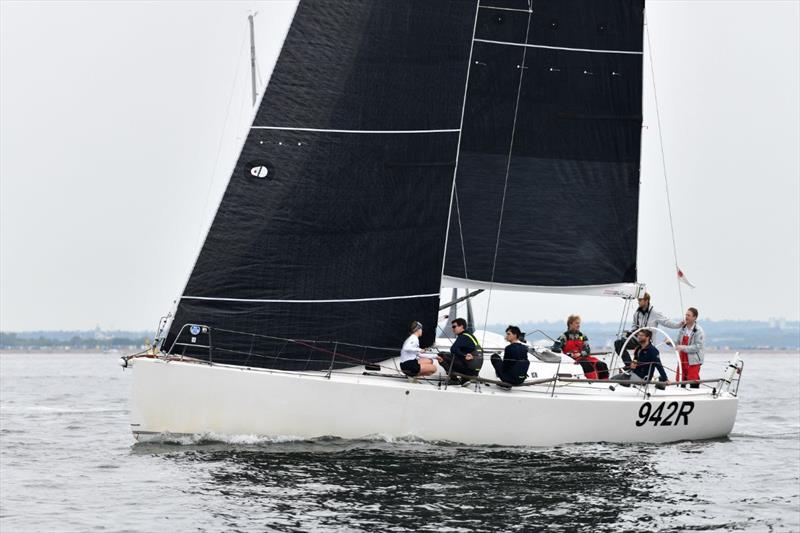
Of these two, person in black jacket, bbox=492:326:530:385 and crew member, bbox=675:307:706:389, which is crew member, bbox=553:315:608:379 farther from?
person in black jacket, bbox=492:326:530:385

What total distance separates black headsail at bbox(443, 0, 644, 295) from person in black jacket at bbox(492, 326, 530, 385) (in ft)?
8.66

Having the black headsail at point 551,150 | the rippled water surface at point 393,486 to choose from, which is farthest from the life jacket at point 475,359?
the black headsail at point 551,150

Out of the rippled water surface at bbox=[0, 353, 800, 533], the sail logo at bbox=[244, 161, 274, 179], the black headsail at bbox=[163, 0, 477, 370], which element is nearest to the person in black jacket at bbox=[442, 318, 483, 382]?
the black headsail at bbox=[163, 0, 477, 370]

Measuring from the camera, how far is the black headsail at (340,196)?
17.5 meters

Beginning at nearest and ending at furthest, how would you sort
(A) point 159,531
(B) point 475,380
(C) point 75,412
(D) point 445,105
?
1. (A) point 159,531
2. (B) point 475,380
3. (D) point 445,105
4. (C) point 75,412

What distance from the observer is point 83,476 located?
51.6ft

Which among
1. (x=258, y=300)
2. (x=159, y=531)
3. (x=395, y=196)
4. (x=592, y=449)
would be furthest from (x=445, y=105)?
(x=159, y=531)

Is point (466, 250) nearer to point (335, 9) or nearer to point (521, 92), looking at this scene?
point (521, 92)

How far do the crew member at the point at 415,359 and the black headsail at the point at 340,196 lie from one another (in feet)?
1.70

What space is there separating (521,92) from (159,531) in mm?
11004

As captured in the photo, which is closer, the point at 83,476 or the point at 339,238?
the point at 83,476

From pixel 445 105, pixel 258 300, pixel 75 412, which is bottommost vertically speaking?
pixel 75 412

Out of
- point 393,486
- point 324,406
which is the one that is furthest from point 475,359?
point 393,486

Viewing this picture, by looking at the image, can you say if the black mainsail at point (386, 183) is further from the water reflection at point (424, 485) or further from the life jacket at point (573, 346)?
the water reflection at point (424, 485)
